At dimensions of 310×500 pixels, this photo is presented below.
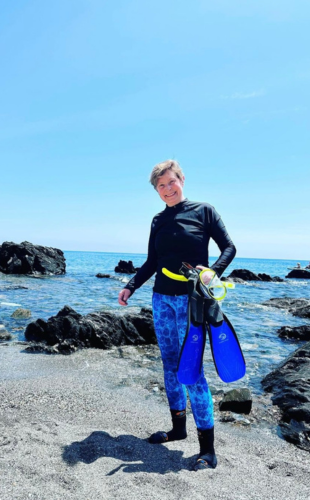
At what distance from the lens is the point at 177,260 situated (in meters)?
3.65

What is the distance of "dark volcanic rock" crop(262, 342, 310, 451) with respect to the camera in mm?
4445

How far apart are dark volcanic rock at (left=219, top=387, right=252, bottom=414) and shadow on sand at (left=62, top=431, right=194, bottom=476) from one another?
180 centimetres

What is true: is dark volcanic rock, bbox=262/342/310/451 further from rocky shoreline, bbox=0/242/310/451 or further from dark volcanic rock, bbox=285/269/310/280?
dark volcanic rock, bbox=285/269/310/280

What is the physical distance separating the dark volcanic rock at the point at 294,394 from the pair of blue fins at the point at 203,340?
1895mm

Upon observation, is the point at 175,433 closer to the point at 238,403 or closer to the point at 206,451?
the point at 206,451

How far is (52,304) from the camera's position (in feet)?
52.1

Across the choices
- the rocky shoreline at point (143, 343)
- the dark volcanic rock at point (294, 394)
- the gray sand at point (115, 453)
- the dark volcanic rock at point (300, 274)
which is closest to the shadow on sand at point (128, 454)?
the gray sand at point (115, 453)

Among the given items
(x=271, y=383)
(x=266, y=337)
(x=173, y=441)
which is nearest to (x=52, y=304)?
(x=266, y=337)

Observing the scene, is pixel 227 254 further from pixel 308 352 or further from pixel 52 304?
pixel 52 304

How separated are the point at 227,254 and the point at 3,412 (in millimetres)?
3526

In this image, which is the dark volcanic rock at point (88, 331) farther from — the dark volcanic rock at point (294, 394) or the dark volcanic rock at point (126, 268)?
the dark volcanic rock at point (126, 268)

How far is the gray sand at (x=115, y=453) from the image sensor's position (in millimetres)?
2828

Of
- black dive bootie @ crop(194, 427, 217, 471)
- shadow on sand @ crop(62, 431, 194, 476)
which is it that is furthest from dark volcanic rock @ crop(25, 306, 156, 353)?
black dive bootie @ crop(194, 427, 217, 471)

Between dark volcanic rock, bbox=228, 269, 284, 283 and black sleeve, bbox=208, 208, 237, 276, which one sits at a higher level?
black sleeve, bbox=208, 208, 237, 276
